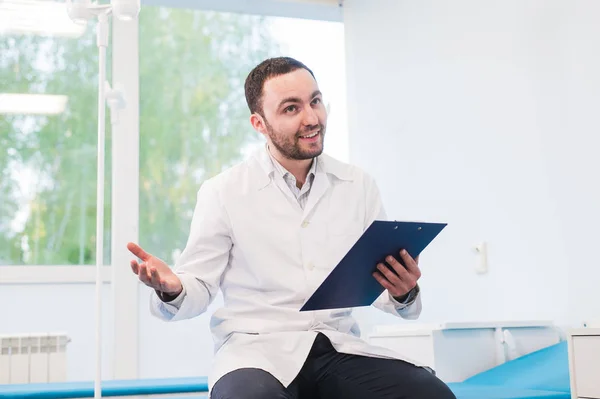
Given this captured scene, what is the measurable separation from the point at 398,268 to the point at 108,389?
1.39 metres

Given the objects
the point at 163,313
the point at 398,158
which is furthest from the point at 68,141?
the point at 163,313

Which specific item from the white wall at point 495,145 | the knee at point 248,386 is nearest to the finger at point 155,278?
the knee at point 248,386

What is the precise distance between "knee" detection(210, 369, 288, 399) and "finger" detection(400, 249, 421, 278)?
37cm

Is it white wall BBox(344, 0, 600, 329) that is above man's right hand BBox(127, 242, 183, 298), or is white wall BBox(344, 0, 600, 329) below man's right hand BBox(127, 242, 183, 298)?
above

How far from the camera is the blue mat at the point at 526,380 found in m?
2.38

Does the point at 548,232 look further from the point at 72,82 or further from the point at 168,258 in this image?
the point at 72,82

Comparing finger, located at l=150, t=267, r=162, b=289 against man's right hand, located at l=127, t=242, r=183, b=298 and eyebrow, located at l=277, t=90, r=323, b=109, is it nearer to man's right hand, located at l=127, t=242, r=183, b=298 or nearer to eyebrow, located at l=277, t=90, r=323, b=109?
man's right hand, located at l=127, t=242, r=183, b=298

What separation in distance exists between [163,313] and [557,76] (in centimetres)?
204

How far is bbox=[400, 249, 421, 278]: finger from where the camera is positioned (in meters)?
1.64

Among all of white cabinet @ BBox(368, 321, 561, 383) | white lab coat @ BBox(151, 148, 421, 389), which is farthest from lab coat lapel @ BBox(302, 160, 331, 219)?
white cabinet @ BBox(368, 321, 561, 383)

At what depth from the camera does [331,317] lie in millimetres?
1796

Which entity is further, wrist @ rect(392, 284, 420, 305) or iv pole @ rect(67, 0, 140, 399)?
iv pole @ rect(67, 0, 140, 399)

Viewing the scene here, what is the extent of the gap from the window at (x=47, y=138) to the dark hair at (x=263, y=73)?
108 inches

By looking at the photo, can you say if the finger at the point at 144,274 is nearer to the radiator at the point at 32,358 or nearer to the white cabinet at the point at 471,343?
the white cabinet at the point at 471,343
